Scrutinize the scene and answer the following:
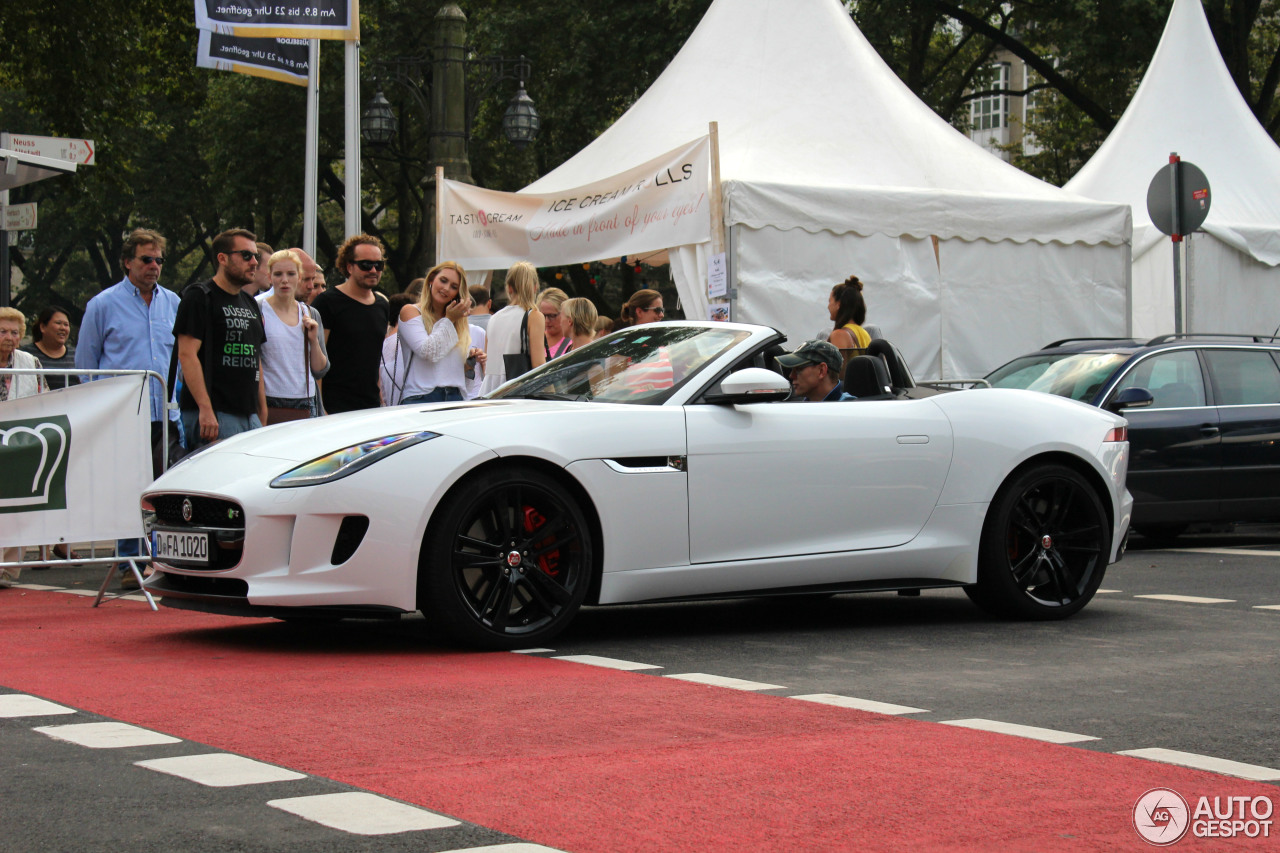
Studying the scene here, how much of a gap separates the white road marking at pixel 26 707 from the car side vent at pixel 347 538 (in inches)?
49.4

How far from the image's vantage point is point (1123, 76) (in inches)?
1230

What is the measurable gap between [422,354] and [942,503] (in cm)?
363

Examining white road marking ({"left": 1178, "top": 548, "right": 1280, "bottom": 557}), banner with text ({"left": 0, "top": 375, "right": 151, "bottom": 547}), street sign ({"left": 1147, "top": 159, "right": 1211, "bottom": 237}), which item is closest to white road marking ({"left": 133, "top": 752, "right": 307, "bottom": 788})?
banner with text ({"left": 0, "top": 375, "right": 151, "bottom": 547})

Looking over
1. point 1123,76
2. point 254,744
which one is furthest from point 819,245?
point 1123,76

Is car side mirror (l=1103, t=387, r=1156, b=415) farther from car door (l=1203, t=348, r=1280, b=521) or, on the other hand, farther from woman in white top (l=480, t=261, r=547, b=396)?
woman in white top (l=480, t=261, r=547, b=396)

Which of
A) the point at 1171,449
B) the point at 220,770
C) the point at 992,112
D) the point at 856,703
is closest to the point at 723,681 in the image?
the point at 856,703

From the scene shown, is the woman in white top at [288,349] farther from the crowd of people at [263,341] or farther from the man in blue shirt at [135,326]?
the man in blue shirt at [135,326]

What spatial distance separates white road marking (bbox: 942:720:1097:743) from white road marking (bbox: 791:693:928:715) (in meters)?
0.24

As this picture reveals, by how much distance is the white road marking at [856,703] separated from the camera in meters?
5.38

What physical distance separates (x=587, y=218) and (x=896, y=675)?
9.15m

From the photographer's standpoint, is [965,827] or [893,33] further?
[893,33]

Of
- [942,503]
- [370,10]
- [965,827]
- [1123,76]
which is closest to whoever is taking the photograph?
[965,827]

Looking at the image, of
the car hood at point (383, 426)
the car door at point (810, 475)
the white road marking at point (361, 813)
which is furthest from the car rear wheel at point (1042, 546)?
the white road marking at point (361, 813)

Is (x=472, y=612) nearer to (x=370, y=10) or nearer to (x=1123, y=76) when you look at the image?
(x=1123, y=76)
